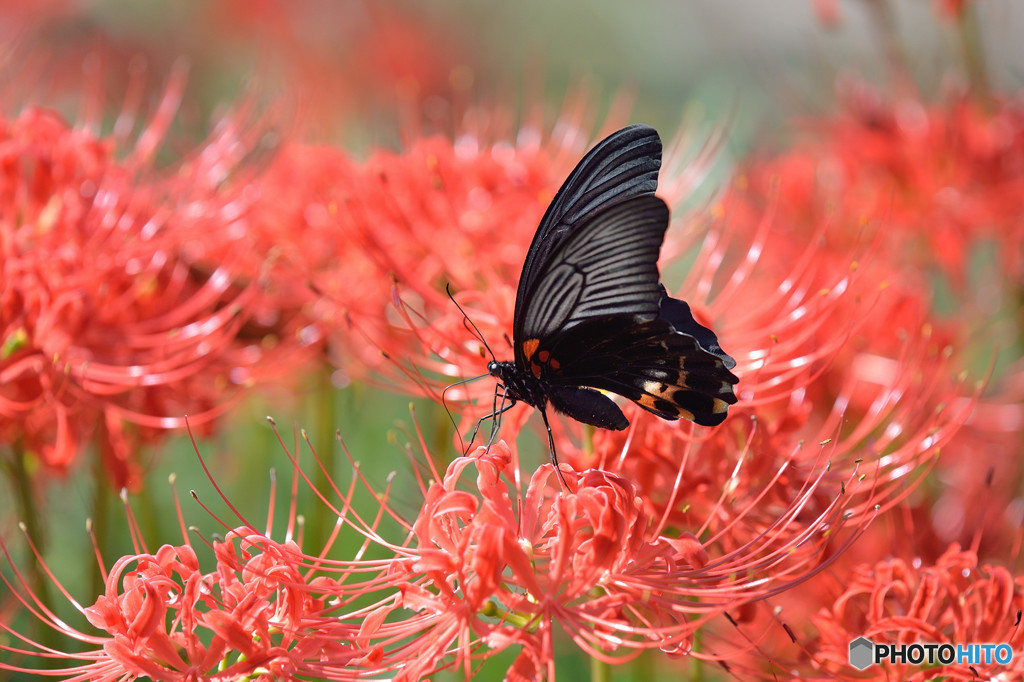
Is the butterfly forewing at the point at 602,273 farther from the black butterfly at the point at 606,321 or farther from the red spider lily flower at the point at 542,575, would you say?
the red spider lily flower at the point at 542,575

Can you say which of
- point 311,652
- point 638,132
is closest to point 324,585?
point 311,652

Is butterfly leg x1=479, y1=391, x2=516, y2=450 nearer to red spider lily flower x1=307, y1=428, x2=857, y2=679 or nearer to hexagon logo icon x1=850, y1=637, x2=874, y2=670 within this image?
red spider lily flower x1=307, y1=428, x2=857, y2=679

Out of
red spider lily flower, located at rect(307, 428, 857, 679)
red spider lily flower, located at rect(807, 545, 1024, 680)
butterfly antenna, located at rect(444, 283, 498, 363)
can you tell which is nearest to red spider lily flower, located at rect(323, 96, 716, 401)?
butterfly antenna, located at rect(444, 283, 498, 363)

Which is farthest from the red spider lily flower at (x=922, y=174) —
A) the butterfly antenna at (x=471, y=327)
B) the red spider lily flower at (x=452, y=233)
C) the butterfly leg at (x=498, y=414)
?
the butterfly leg at (x=498, y=414)

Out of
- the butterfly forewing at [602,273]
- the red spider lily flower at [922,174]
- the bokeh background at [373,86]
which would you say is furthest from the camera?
the red spider lily flower at [922,174]

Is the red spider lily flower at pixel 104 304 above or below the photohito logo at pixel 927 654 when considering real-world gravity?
above

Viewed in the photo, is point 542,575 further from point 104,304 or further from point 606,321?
point 104,304
